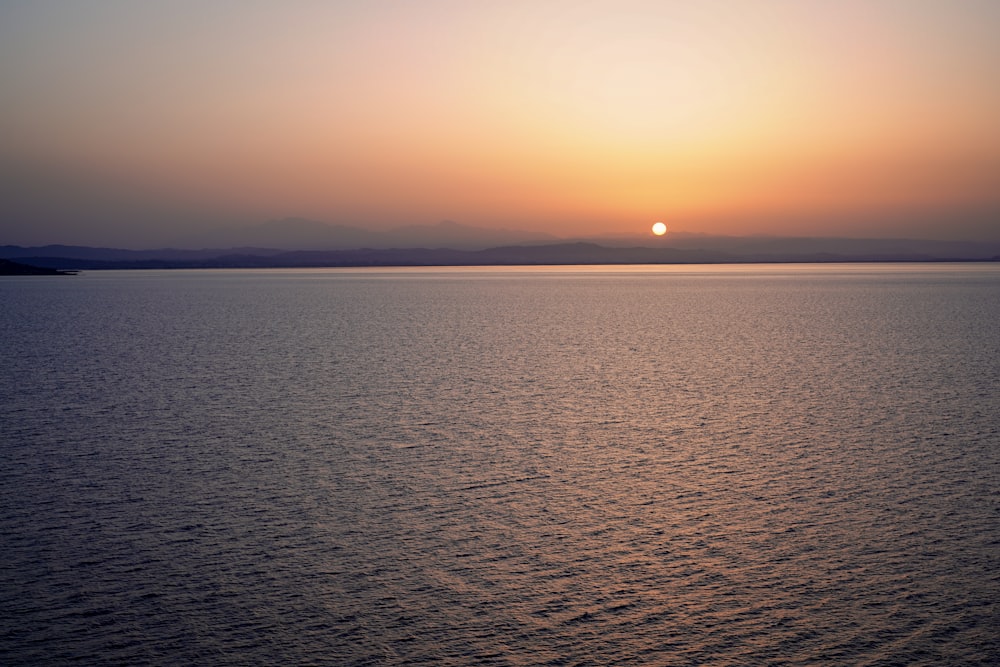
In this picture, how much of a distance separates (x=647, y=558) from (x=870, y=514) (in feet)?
12.5

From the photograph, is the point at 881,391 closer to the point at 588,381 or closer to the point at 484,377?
the point at 588,381

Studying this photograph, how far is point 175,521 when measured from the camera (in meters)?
12.5

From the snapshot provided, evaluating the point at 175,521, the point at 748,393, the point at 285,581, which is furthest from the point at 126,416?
the point at 748,393

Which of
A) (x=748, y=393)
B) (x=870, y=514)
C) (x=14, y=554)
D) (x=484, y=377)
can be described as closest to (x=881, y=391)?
(x=748, y=393)

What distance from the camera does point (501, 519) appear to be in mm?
12672

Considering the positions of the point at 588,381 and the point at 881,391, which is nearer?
the point at 881,391

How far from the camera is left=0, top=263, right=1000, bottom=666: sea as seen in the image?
8.70 meters

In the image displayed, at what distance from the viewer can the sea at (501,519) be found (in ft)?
28.5

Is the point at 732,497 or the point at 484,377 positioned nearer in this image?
the point at 732,497

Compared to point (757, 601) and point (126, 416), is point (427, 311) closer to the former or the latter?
point (126, 416)

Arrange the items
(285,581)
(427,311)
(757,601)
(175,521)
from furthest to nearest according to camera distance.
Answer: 1. (427,311)
2. (175,521)
3. (285,581)
4. (757,601)

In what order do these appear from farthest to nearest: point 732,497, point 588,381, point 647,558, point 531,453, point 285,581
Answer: point 588,381 → point 531,453 → point 732,497 → point 647,558 → point 285,581

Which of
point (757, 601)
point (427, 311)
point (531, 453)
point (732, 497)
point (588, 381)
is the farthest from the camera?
point (427, 311)

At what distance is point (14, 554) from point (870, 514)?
1114cm
